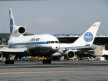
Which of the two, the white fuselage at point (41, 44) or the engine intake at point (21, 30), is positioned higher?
the engine intake at point (21, 30)

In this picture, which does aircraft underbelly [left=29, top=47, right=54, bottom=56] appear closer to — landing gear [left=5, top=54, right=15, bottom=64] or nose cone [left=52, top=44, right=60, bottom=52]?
nose cone [left=52, top=44, right=60, bottom=52]

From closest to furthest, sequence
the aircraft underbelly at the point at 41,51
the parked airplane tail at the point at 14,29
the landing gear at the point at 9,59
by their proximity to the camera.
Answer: the aircraft underbelly at the point at 41,51, the landing gear at the point at 9,59, the parked airplane tail at the point at 14,29

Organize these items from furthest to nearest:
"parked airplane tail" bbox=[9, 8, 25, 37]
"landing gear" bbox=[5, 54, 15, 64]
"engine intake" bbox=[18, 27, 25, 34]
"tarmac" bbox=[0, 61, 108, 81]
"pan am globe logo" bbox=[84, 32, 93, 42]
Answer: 1. "pan am globe logo" bbox=[84, 32, 93, 42]
2. "parked airplane tail" bbox=[9, 8, 25, 37]
3. "engine intake" bbox=[18, 27, 25, 34]
4. "landing gear" bbox=[5, 54, 15, 64]
5. "tarmac" bbox=[0, 61, 108, 81]

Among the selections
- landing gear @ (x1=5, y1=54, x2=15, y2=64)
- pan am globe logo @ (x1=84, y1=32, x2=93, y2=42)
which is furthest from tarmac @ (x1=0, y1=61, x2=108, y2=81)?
pan am globe logo @ (x1=84, y1=32, x2=93, y2=42)

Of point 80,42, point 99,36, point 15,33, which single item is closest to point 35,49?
point 15,33

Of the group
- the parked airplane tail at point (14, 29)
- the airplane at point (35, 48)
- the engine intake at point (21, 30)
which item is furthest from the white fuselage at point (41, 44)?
the parked airplane tail at point (14, 29)

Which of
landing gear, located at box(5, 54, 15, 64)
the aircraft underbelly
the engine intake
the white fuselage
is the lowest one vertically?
landing gear, located at box(5, 54, 15, 64)

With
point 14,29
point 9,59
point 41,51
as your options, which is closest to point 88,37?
point 14,29

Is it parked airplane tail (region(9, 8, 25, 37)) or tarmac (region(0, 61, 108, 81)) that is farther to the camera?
parked airplane tail (region(9, 8, 25, 37))

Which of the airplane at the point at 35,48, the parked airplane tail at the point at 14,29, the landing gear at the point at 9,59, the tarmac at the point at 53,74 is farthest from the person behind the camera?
the parked airplane tail at the point at 14,29

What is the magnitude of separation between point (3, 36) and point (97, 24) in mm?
90170

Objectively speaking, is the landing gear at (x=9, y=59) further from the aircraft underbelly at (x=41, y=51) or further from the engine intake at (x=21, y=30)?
the engine intake at (x=21, y=30)

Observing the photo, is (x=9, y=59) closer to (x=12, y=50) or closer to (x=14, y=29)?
(x=12, y=50)

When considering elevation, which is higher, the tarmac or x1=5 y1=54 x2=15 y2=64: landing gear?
x1=5 y1=54 x2=15 y2=64: landing gear
